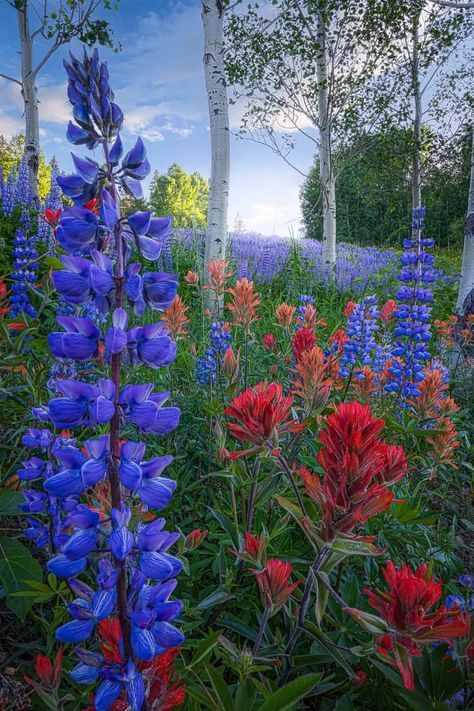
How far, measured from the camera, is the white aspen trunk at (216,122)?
618 cm

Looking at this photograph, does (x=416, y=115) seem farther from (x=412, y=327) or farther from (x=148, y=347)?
(x=148, y=347)

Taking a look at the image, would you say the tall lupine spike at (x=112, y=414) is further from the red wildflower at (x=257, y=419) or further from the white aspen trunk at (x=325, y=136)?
the white aspen trunk at (x=325, y=136)

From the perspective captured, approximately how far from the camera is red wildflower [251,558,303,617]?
0.91m

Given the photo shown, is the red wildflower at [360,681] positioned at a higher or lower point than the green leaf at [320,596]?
lower

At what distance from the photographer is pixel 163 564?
0.73 meters

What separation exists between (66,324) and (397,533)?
142 centimetres

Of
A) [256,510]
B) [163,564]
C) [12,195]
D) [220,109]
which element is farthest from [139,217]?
[12,195]

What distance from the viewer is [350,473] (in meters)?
0.76

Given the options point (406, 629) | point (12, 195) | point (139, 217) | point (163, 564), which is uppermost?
point (12, 195)

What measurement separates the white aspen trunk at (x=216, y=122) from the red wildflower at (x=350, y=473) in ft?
18.6

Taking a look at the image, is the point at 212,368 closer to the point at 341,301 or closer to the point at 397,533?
the point at 397,533

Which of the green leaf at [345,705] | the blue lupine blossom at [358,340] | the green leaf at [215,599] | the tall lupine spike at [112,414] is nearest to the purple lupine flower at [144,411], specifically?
the tall lupine spike at [112,414]

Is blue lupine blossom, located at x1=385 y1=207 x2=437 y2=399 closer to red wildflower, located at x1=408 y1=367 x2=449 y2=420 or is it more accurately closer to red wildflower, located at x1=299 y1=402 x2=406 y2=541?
red wildflower, located at x1=408 y1=367 x2=449 y2=420

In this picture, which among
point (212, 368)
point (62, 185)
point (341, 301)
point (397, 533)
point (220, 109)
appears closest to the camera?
point (62, 185)
